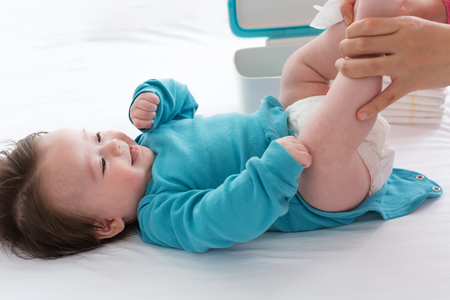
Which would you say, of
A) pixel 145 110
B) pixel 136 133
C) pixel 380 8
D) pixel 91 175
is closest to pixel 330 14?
pixel 380 8

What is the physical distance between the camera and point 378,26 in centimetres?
61

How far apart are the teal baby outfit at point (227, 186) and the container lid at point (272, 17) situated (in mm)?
566

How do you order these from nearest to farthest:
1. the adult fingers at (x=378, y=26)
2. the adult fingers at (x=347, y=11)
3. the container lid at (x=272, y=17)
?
1. the adult fingers at (x=378, y=26)
2. the adult fingers at (x=347, y=11)
3. the container lid at (x=272, y=17)

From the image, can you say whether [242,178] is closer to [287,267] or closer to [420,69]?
[287,267]

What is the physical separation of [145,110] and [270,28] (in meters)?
0.77

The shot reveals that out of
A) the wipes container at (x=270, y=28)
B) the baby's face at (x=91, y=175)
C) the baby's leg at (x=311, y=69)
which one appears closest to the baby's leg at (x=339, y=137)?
the baby's leg at (x=311, y=69)

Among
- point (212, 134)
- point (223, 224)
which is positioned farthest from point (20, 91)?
point (223, 224)

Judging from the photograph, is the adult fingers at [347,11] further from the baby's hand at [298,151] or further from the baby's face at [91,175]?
the baby's face at [91,175]

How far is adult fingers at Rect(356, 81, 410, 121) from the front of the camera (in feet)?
2.09

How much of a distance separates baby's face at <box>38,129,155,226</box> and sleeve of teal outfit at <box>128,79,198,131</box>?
15 centimetres

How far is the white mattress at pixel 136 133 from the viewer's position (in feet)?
2.19

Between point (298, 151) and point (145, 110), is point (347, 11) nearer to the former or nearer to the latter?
point (298, 151)

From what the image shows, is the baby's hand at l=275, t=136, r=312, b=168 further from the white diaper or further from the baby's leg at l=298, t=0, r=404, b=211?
the white diaper

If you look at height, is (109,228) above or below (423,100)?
below
